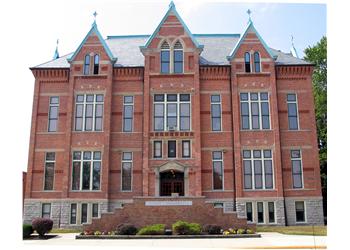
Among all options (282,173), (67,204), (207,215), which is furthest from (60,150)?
(282,173)

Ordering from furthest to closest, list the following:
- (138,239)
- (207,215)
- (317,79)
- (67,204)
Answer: (317,79), (67,204), (207,215), (138,239)

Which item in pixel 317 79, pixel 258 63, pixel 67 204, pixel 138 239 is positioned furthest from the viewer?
pixel 317 79

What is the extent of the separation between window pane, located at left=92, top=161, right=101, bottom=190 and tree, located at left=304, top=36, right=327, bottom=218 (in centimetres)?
2207

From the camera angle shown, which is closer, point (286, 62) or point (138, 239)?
point (138, 239)

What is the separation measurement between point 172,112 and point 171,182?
521cm

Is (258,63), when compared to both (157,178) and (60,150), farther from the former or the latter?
(60,150)

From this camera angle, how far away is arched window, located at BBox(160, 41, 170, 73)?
100ft

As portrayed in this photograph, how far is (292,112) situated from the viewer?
98.7 feet

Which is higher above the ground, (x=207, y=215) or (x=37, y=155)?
(x=37, y=155)

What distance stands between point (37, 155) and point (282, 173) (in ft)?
59.4

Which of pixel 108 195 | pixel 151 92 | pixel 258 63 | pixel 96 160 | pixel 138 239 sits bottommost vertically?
pixel 138 239

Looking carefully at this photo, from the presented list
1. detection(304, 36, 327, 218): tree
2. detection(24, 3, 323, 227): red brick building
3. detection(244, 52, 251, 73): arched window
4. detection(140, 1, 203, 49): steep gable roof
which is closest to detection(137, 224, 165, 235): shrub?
detection(24, 3, 323, 227): red brick building

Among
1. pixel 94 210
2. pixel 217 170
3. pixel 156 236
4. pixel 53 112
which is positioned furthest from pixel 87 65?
pixel 156 236

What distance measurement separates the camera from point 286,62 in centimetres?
3144
